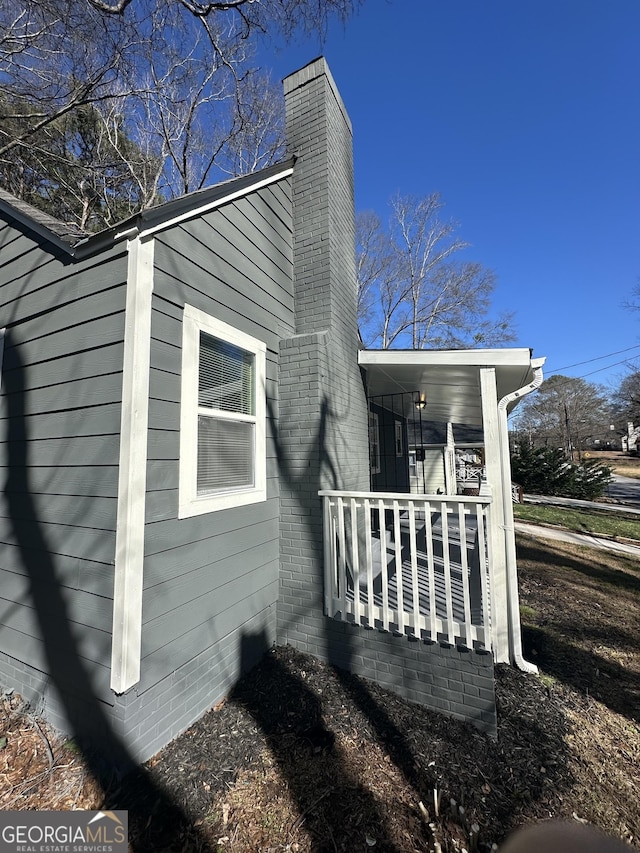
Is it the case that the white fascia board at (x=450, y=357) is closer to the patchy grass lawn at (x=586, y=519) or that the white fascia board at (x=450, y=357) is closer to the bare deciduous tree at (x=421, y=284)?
the patchy grass lawn at (x=586, y=519)

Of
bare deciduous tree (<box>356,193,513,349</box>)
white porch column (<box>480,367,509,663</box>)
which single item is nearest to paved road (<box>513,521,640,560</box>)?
white porch column (<box>480,367,509,663</box>)

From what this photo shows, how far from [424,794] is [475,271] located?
69.6 ft

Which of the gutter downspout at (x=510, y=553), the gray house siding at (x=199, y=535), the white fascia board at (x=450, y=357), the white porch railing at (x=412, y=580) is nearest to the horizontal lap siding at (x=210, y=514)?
the gray house siding at (x=199, y=535)

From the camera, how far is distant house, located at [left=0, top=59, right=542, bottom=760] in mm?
2260

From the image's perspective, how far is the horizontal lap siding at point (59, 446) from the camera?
2.27 m

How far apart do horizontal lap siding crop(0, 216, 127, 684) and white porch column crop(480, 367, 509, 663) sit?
3104 mm

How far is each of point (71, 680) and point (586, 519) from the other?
13547 millimetres

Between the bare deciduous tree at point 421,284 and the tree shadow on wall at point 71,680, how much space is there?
18035 mm

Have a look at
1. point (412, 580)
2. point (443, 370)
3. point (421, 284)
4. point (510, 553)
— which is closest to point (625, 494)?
point (421, 284)

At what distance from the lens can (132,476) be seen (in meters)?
2.16

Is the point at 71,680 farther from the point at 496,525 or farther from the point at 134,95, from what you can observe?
the point at 134,95

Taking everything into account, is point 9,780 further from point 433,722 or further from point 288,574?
point 433,722

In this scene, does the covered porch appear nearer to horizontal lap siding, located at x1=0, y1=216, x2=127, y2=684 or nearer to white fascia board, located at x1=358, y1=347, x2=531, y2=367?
white fascia board, located at x1=358, y1=347, x2=531, y2=367

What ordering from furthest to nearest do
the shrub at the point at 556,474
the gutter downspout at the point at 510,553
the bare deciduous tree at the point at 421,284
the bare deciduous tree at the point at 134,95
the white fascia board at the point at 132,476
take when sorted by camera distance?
1. the bare deciduous tree at the point at 421,284
2. the shrub at the point at 556,474
3. the bare deciduous tree at the point at 134,95
4. the gutter downspout at the point at 510,553
5. the white fascia board at the point at 132,476
